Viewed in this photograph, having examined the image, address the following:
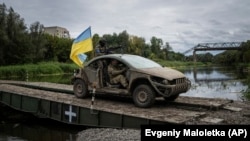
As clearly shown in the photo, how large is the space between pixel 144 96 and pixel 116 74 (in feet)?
5.18

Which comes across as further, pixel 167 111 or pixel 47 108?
pixel 47 108

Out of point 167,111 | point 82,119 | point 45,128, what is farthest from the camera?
point 45,128

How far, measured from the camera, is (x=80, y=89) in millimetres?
13352

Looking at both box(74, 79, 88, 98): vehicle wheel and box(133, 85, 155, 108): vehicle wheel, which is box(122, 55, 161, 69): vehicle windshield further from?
box(74, 79, 88, 98): vehicle wheel

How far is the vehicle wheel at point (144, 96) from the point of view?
426 inches

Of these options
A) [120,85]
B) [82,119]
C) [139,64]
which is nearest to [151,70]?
[139,64]

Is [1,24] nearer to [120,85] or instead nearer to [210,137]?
[120,85]

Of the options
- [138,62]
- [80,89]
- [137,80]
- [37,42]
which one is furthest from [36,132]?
[37,42]

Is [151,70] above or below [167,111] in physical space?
above

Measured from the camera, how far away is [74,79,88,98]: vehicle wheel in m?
13.2

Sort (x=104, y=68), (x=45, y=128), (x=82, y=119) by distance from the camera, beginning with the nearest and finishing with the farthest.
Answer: (x=82, y=119) → (x=104, y=68) → (x=45, y=128)

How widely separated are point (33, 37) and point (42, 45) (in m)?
2.30

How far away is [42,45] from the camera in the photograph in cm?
6388

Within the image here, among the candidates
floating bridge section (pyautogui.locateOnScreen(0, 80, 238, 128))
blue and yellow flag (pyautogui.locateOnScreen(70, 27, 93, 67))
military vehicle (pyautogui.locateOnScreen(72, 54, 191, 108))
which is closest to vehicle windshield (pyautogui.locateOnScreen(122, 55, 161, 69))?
military vehicle (pyautogui.locateOnScreen(72, 54, 191, 108))
